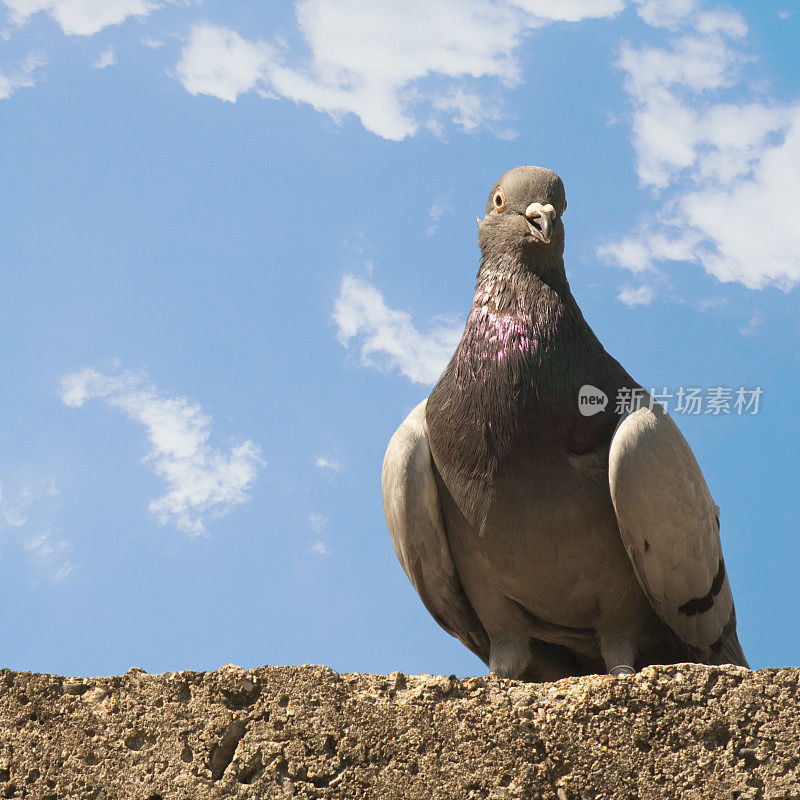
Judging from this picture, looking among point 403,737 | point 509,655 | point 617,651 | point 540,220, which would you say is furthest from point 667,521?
point 403,737

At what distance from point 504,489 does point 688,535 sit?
0.80 meters

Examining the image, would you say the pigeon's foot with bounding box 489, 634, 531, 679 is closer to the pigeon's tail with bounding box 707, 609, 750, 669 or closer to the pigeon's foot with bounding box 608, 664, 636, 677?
the pigeon's foot with bounding box 608, 664, 636, 677

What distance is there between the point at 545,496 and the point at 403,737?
139 centimetres

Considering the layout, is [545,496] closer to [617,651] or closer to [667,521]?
[667,521]

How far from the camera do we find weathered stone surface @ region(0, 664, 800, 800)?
11.4ft

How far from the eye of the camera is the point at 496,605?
4848 mm

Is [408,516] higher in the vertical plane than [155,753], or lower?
higher

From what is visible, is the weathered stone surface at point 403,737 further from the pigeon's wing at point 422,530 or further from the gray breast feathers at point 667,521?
the pigeon's wing at point 422,530

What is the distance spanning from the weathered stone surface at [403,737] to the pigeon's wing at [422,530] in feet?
3.97

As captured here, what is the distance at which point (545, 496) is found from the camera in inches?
181

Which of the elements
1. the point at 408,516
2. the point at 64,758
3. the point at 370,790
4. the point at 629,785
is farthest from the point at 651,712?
the point at 64,758

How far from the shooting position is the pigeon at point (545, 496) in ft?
15.1

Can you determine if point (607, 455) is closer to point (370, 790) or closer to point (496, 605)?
point (496, 605)

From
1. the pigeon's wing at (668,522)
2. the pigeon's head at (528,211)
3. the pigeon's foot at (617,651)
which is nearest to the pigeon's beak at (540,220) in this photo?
the pigeon's head at (528,211)
